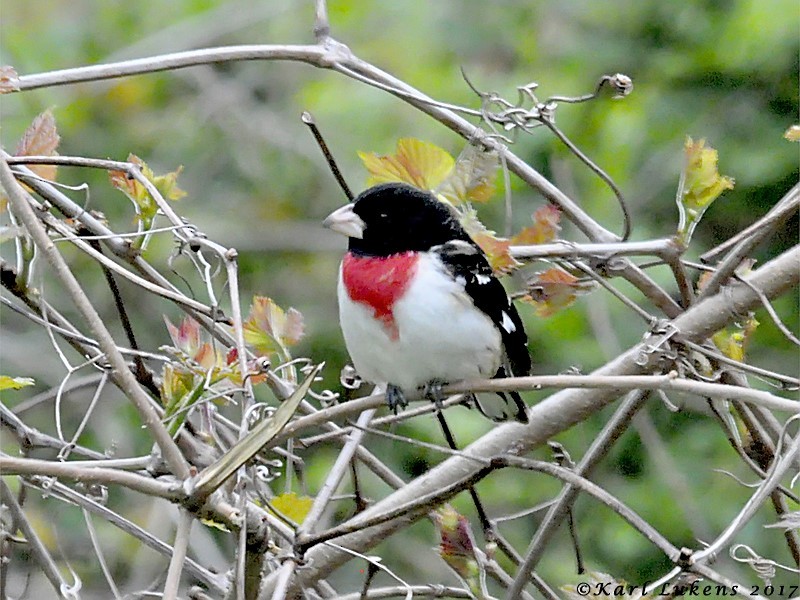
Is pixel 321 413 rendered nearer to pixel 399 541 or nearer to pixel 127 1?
pixel 399 541

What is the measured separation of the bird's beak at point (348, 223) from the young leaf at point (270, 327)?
0.40m

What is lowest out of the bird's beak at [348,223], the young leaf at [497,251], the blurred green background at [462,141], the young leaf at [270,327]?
the blurred green background at [462,141]

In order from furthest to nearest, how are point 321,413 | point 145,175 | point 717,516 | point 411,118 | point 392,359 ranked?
point 411,118 → point 717,516 → point 392,359 → point 145,175 → point 321,413

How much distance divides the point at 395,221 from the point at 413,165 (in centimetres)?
19

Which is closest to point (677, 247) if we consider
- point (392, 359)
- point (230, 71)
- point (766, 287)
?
point (766, 287)

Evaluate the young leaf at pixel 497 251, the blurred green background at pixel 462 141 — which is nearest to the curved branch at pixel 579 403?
the young leaf at pixel 497 251

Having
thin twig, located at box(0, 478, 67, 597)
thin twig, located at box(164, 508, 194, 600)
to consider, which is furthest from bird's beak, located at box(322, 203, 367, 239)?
thin twig, located at box(164, 508, 194, 600)

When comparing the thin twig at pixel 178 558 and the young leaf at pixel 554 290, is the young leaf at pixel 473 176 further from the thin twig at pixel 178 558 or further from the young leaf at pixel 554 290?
the thin twig at pixel 178 558

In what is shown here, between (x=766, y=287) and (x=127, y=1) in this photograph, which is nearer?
(x=766, y=287)

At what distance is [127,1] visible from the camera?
5.90 meters

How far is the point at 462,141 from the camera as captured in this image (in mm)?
4777

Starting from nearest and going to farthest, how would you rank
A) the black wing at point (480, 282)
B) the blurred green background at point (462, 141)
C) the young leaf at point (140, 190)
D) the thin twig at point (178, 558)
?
the thin twig at point (178, 558)
the young leaf at point (140, 190)
the black wing at point (480, 282)
the blurred green background at point (462, 141)

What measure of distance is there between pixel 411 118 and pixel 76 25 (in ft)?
5.94

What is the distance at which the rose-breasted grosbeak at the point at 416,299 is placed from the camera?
224cm
